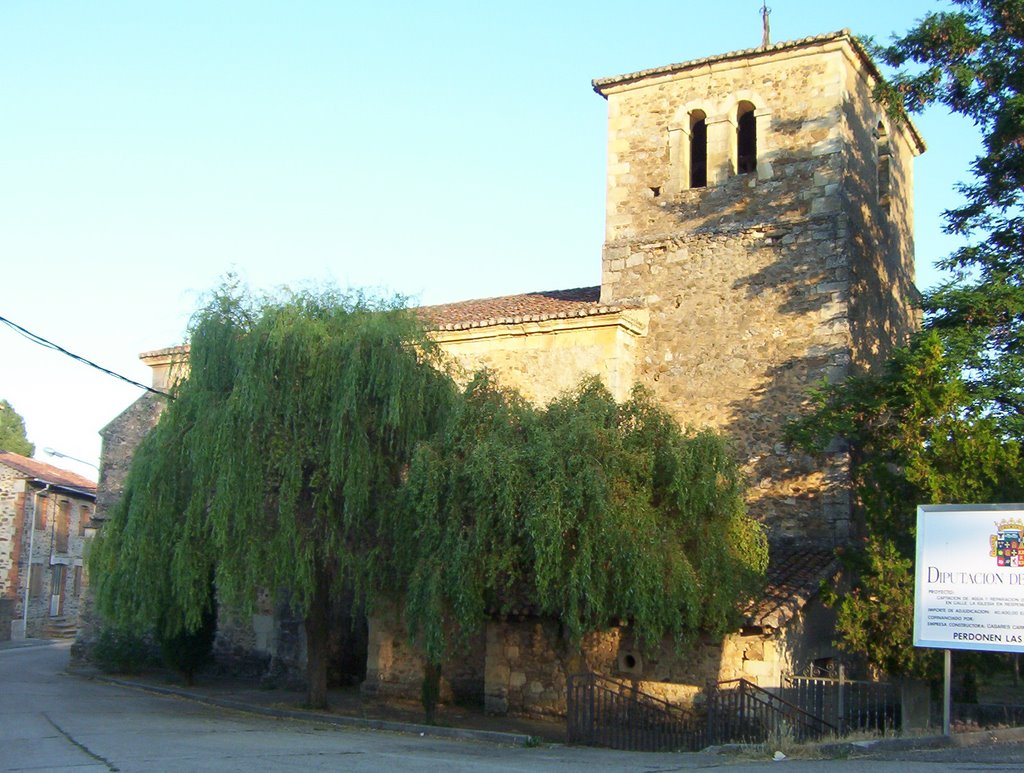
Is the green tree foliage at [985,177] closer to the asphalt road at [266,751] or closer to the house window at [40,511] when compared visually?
the asphalt road at [266,751]

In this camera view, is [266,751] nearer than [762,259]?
Yes

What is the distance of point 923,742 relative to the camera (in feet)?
31.3

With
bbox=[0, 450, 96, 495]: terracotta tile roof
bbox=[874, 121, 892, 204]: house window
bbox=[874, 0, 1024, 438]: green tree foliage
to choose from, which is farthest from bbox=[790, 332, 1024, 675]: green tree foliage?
bbox=[0, 450, 96, 495]: terracotta tile roof

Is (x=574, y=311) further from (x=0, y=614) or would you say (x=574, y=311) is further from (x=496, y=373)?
(x=0, y=614)

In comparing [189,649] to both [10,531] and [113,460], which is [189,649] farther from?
[10,531]

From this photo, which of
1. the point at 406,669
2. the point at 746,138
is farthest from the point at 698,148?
the point at 406,669

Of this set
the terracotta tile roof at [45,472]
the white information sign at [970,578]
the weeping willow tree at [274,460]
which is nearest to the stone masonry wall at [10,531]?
the terracotta tile roof at [45,472]

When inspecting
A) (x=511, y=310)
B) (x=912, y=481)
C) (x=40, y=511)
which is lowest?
(x=40, y=511)

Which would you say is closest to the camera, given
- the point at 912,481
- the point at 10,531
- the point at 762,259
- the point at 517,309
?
the point at 912,481

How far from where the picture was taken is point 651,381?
17672 mm

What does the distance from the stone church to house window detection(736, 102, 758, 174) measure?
30 mm

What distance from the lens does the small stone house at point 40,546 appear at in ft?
102

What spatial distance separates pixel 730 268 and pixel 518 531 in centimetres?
700

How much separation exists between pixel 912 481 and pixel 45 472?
30.0 m
